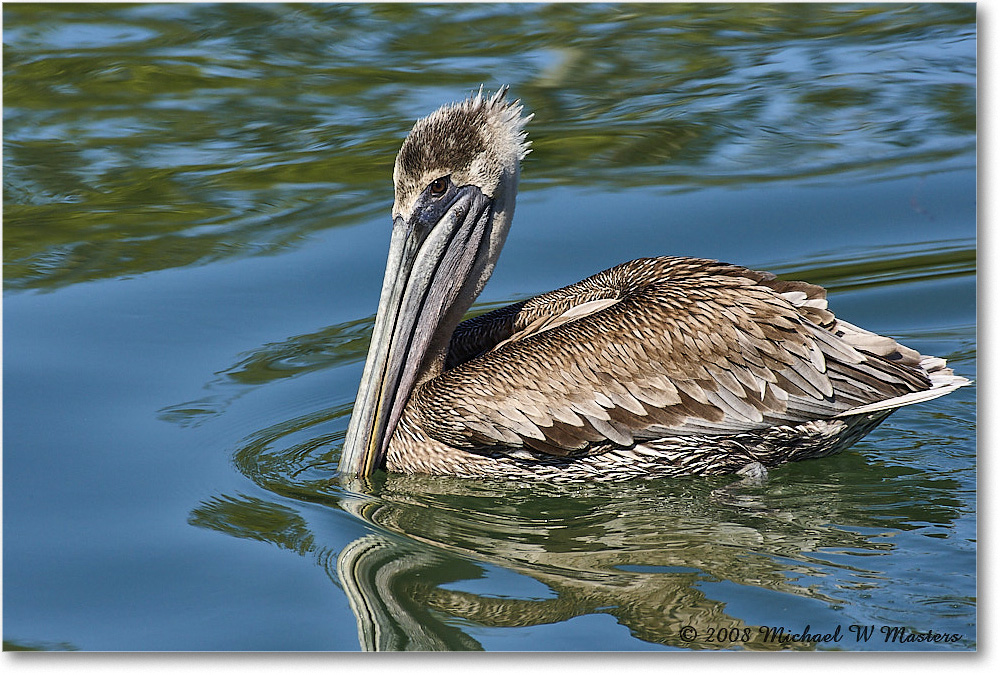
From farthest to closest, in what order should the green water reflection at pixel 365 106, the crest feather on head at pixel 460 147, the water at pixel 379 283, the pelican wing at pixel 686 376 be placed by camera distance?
the green water reflection at pixel 365 106, the pelican wing at pixel 686 376, the crest feather on head at pixel 460 147, the water at pixel 379 283

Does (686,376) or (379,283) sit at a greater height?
(686,376)

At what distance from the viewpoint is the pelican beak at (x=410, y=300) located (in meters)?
5.29

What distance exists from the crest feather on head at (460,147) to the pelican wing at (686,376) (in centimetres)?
76

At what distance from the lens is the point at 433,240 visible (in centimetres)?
530

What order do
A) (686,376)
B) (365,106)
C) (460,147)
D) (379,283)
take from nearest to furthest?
(460,147) < (686,376) < (379,283) < (365,106)

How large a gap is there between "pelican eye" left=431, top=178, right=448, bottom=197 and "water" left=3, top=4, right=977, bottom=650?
1203 mm

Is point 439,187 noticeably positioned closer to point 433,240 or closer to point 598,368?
point 433,240

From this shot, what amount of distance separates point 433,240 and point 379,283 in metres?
2.03

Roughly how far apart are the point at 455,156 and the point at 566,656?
2.04 m

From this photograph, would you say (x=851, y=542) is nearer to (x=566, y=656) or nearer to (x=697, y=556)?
(x=697, y=556)

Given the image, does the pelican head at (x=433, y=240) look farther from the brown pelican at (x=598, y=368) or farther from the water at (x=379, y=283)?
the water at (x=379, y=283)

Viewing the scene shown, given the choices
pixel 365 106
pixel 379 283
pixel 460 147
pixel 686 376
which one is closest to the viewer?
pixel 460 147

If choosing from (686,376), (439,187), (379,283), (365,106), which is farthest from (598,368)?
(365,106)

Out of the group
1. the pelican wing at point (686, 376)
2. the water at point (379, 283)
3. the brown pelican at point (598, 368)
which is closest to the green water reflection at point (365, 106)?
the water at point (379, 283)
